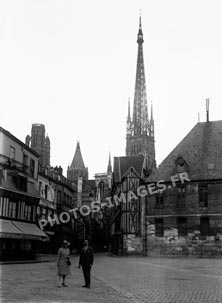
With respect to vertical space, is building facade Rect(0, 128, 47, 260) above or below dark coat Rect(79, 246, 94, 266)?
above

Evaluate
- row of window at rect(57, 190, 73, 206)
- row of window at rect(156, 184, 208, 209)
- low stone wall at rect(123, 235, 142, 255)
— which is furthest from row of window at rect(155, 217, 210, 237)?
row of window at rect(57, 190, 73, 206)

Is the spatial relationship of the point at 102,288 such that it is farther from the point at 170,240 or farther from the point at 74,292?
the point at 170,240

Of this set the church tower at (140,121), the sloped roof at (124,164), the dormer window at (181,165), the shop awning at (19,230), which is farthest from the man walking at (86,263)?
the church tower at (140,121)

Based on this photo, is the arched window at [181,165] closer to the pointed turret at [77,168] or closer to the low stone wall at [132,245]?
the low stone wall at [132,245]

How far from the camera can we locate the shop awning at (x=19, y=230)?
27.3 m

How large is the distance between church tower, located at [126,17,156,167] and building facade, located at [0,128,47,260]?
99.0 m

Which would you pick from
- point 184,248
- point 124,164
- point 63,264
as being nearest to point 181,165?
point 184,248

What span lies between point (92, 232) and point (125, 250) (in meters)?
27.5

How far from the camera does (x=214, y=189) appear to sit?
120 ft

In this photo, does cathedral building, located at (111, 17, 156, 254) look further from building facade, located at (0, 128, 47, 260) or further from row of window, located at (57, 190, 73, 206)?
building facade, located at (0, 128, 47, 260)

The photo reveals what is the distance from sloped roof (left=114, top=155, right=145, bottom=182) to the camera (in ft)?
161

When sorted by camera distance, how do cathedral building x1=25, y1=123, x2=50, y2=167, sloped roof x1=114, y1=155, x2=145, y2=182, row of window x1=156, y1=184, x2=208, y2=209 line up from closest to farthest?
row of window x1=156, y1=184, x2=208, y2=209 → sloped roof x1=114, y1=155, x2=145, y2=182 → cathedral building x1=25, y1=123, x2=50, y2=167

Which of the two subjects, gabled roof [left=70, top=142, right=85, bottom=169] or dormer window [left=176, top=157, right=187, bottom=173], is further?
gabled roof [left=70, top=142, right=85, bottom=169]

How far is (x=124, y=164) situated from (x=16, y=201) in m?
23.0
